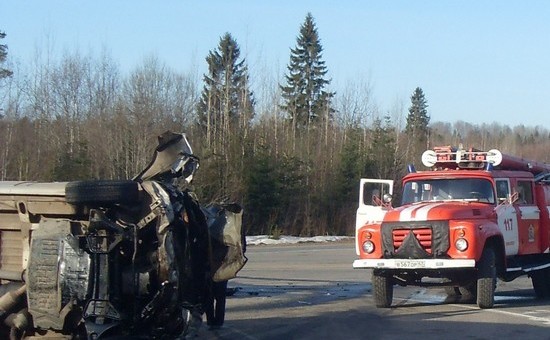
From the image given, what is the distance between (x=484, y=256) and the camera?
46.3ft

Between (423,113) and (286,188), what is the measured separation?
47464mm

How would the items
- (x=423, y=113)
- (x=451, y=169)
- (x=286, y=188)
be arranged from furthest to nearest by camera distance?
1. (x=423, y=113)
2. (x=286, y=188)
3. (x=451, y=169)

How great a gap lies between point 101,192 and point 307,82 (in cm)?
6407

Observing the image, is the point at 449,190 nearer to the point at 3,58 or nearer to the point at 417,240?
the point at 417,240

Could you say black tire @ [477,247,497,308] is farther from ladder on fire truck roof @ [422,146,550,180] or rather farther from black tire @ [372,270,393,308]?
ladder on fire truck roof @ [422,146,550,180]

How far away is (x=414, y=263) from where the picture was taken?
551 inches

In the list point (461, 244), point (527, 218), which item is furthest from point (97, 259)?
point (527, 218)

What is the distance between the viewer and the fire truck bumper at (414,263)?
1368 cm

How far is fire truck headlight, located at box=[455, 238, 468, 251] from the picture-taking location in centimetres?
1382

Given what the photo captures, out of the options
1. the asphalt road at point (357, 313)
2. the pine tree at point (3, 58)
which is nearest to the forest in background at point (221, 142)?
the pine tree at point (3, 58)

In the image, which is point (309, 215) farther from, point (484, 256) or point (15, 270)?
point (15, 270)

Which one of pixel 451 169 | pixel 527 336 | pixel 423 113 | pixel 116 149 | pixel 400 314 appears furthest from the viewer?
pixel 423 113

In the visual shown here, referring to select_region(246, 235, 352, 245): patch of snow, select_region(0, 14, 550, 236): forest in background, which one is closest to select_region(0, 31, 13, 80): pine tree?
select_region(0, 14, 550, 236): forest in background

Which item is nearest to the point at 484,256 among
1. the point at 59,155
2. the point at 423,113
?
the point at 59,155
